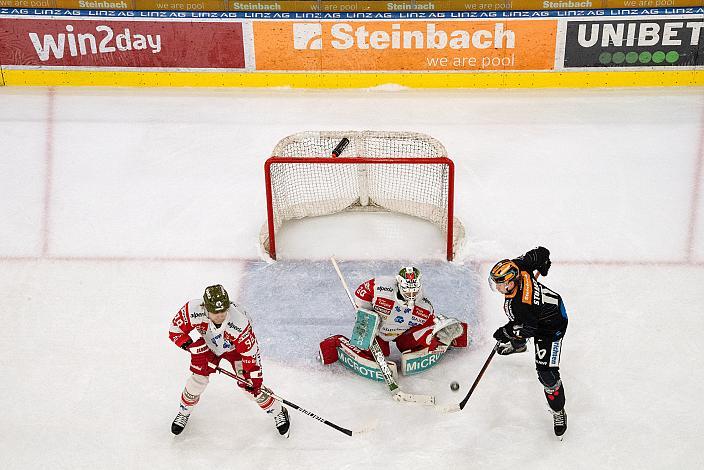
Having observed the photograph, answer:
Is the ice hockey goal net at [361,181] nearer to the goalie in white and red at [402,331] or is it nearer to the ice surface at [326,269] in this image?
the ice surface at [326,269]

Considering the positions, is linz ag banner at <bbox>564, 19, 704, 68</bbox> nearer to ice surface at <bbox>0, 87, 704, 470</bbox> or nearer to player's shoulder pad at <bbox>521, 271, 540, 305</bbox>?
ice surface at <bbox>0, 87, 704, 470</bbox>

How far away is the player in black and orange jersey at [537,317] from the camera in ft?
16.3

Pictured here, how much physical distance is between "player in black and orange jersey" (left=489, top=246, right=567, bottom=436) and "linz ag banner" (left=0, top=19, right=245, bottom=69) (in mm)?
4615

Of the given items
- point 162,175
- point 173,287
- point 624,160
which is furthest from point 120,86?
point 624,160

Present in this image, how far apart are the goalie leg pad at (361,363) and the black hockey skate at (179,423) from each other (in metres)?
1.00

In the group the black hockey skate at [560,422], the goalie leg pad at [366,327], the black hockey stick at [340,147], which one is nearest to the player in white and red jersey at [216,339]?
the goalie leg pad at [366,327]

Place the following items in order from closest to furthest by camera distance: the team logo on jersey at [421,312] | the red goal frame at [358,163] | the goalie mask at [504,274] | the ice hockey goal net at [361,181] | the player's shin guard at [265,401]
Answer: the goalie mask at [504,274] → the player's shin guard at [265,401] → the team logo on jersey at [421,312] → the red goal frame at [358,163] → the ice hockey goal net at [361,181]

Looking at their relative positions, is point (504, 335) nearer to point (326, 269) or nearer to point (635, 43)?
point (326, 269)

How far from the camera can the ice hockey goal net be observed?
6.78 m

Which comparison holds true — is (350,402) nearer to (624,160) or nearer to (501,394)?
(501,394)

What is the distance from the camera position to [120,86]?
29.8ft

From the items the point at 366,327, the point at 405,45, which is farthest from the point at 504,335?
the point at 405,45

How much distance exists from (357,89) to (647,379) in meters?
4.34

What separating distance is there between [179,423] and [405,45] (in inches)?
184
